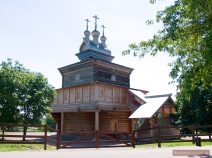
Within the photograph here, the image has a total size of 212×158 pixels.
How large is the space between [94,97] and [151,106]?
573 cm

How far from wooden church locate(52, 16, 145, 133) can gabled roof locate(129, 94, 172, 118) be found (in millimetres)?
1378

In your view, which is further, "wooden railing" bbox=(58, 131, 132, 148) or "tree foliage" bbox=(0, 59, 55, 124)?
"tree foliage" bbox=(0, 59, 55, 124)

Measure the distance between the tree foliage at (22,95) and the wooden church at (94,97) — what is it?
15.9 feet

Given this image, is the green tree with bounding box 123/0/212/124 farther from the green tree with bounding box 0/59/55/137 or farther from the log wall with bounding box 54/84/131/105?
the log wall with bounding box 54/84/131/105

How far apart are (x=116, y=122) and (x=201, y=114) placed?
9963mm

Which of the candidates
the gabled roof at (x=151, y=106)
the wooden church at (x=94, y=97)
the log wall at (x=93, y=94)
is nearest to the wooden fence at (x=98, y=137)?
the gabled roof at (x=151, y=106)

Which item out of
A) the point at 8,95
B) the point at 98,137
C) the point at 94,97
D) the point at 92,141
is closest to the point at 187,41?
the point at 98,137

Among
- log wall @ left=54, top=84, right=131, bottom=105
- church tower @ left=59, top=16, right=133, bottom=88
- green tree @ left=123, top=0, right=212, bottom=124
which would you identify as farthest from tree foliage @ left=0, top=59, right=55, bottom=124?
green tree @ left=123, top=0, right=212, bottom=124

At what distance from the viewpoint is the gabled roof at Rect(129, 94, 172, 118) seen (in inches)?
987

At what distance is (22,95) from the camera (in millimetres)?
23609

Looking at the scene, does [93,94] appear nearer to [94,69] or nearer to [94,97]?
[94,97]

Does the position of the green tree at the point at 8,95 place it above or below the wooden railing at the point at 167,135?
above

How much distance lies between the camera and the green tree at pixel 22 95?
21.9 m

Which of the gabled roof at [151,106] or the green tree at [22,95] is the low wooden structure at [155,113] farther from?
the green tree at [22,95]
